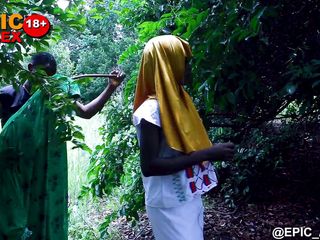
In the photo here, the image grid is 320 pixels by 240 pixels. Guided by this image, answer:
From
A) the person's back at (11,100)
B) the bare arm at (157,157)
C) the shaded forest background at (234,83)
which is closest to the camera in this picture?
the bare arm at (157,157)

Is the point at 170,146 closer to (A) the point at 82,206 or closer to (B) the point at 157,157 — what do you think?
(B) the point at 157,157

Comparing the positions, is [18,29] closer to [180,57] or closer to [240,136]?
[180,57]

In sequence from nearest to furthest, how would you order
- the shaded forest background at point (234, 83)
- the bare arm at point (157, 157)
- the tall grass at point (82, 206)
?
the bare arm at point (157, 157) → the shaded forest background at point (234, 83) → the tall grass at point (82, 206)

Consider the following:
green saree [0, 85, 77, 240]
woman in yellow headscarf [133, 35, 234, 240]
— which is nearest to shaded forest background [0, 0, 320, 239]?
woman in yellow headscarf [133, 35, 234, 240]

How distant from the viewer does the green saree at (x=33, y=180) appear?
216 centimetres

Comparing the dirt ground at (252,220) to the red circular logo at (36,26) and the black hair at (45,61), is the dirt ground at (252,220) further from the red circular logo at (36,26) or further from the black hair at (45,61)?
the red circular logo at (36,26)

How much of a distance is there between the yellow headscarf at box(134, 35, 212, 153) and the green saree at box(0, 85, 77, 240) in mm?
750

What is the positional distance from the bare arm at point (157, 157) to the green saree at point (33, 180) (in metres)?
0.77

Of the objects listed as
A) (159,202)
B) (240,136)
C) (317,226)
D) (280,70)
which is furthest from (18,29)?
(317,226)

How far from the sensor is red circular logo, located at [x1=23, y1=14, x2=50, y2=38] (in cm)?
151

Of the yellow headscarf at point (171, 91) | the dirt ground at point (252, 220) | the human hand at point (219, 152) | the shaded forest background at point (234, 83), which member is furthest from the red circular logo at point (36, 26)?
the dirt ground at point (252, 220)

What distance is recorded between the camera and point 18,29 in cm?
152

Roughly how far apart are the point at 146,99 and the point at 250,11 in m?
0.63

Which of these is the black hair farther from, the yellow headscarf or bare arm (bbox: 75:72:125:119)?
the yellow headscarf
